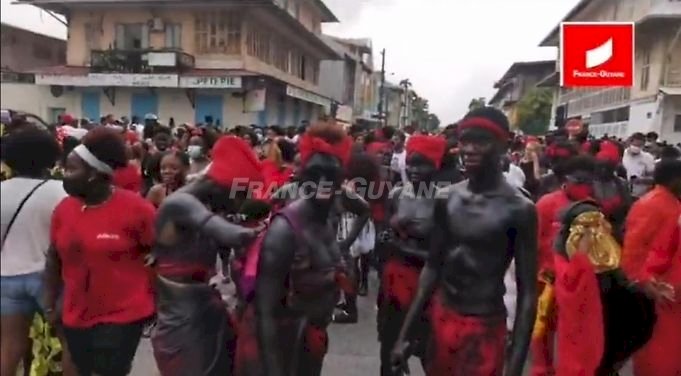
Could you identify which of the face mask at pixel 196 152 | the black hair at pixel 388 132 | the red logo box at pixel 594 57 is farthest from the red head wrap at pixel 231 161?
the black hair at pixel 388 132

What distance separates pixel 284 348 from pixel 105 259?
3.23ft

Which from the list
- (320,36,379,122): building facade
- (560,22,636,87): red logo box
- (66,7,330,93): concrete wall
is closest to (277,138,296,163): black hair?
(66,7,330,93): concrete wall

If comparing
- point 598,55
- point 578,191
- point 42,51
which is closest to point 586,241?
point 578,191

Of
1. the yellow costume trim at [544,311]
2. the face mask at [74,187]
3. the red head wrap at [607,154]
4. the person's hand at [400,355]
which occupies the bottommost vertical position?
the yellow costume trim at [544,311]

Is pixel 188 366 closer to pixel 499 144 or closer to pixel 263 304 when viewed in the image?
pixel 263 304

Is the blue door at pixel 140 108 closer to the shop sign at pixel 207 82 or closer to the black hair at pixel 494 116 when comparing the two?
the shop sign at pixel 207 82

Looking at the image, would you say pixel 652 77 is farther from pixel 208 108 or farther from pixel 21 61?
pixel 21 61

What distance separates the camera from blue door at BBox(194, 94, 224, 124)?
10.5m

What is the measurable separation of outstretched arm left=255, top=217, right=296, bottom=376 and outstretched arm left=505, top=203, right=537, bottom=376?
95 cm

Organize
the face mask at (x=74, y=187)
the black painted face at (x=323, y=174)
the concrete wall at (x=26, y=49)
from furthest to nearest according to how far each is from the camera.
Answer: the face mask at (x=74, y=187) → the black painted face at (x=323, y=174) → the concrete wall at (x=26, y=49)

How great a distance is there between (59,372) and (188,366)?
1.10m

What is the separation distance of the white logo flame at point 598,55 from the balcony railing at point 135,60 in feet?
18.2

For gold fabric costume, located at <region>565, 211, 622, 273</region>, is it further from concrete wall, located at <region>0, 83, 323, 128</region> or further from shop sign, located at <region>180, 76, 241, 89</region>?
shop sign, located at <region>180, 76, 241, 89</region>

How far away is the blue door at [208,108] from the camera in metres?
10.5
